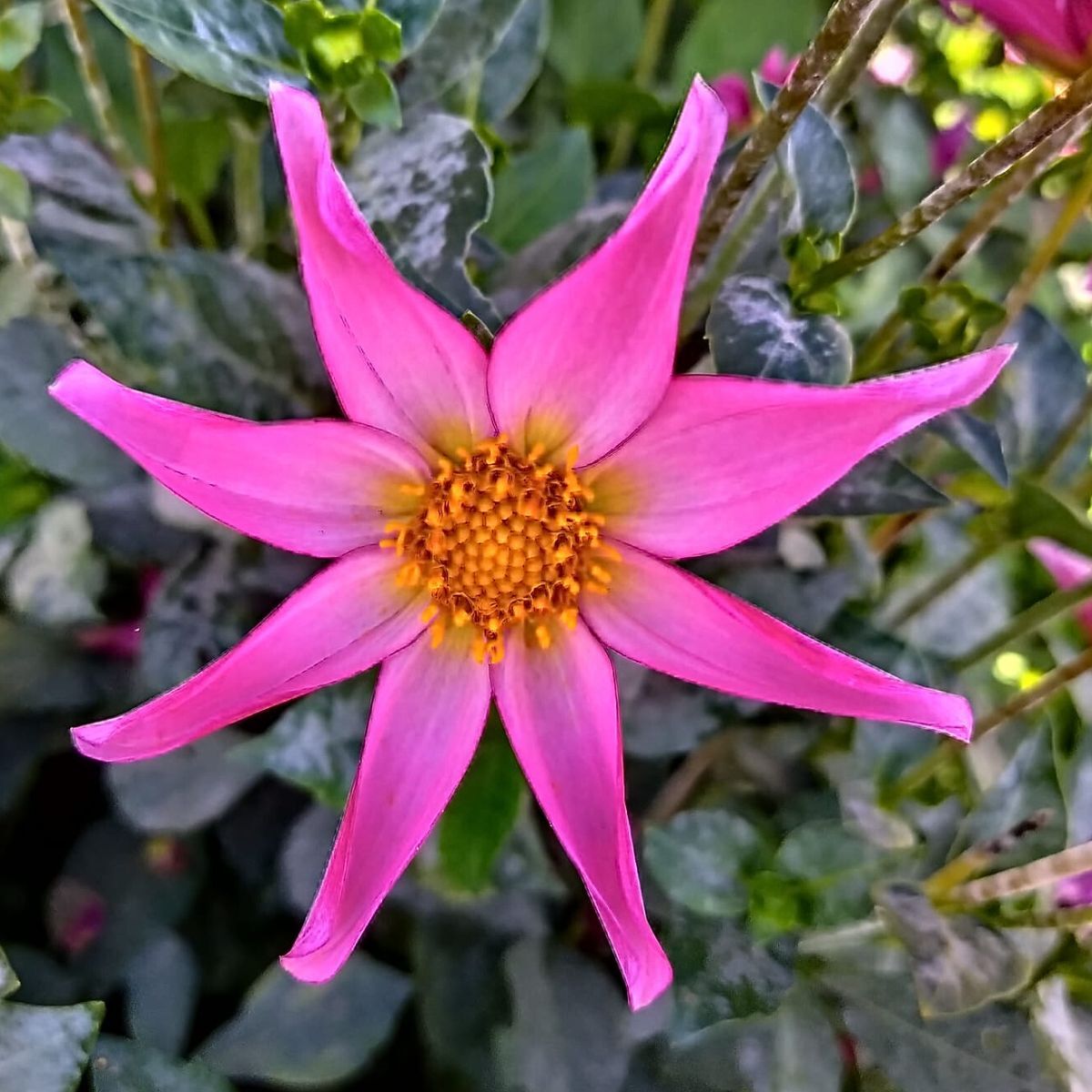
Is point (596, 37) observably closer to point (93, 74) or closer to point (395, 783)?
point (93, 74)

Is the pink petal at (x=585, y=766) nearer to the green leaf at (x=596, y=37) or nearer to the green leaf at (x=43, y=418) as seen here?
the green leaf at (x=43, y=418)

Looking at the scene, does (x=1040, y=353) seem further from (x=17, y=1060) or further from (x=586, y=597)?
(x=17, y=1060)

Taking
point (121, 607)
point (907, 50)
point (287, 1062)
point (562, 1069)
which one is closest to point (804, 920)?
point (562, 1069)

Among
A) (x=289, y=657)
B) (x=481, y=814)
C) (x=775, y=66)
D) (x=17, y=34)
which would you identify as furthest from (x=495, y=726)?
(x=775, y=66)

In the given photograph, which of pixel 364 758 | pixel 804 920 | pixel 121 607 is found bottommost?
pixel 121 607

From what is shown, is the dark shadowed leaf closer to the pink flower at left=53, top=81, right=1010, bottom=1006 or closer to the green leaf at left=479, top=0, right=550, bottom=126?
the pink flower at left=53, top=81, right=1010, bottom=1006

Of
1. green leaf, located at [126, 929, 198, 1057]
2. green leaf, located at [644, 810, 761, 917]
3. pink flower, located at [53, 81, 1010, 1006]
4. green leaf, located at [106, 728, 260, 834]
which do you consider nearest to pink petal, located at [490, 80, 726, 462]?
pink flower, located at [53, 81, 1010, 1006]
